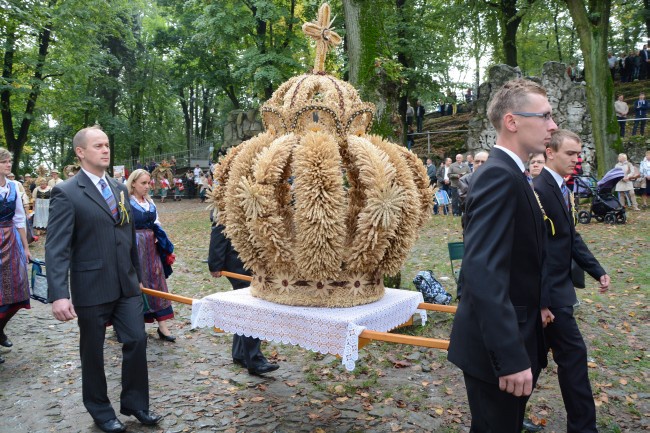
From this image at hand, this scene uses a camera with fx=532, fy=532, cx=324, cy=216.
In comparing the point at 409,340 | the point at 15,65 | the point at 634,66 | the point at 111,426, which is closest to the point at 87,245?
the point at 111,426

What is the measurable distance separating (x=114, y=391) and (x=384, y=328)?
2837 mm

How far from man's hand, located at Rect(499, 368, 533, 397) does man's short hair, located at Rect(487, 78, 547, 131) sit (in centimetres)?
111

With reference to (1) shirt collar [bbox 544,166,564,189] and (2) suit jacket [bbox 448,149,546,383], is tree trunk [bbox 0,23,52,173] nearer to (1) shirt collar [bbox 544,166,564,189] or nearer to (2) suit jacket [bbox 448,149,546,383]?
(1) shirt collar [bbox 544,166,564,189]

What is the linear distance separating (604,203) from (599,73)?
4721 millimetres

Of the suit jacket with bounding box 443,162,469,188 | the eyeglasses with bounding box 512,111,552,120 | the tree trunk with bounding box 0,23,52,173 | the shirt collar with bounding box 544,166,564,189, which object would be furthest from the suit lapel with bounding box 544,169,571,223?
the tree trunk with bounding box 0,23,52,173

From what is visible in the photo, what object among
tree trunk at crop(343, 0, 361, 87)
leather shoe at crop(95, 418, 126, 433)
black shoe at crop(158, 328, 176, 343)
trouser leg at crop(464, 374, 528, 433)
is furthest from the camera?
tree trunk at crop(343, 0, 361, 87)

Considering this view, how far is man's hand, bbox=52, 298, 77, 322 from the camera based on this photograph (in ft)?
12.4

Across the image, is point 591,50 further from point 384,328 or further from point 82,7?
point 82,7

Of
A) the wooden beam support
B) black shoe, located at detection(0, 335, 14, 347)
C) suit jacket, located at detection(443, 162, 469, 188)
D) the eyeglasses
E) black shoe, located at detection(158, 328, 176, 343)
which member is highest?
suit jacket, located at detection(443, 162, 469, 188)

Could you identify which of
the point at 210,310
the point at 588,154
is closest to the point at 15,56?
the point at 210,310

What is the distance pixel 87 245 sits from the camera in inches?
162

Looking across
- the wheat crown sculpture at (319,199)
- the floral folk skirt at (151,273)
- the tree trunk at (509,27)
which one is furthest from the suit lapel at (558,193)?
the tree trunk at (509,27)

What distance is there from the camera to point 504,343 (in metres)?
2.11

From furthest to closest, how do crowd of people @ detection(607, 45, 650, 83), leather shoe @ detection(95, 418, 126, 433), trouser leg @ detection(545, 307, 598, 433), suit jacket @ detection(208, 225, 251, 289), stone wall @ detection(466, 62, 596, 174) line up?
crowd of people @ detection(607, 45, 650, 83), stone wall @ detection(466, 62, 596, 174), suit jacket @ detection(208, 225, 251, 289), leather shoe @ detection(95, 418, 126, 433), trouser leg @ detection(545, 307, 598, 433)
